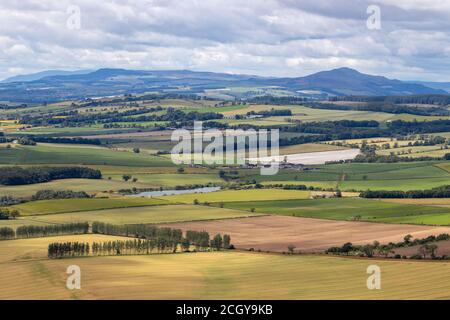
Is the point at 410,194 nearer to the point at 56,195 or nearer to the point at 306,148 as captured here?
the point at 56,195

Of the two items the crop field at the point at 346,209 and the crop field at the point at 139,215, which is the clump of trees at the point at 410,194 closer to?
the crop field at the point at 346,209

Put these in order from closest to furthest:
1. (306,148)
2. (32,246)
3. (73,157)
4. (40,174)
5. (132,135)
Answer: (32,246)
(40,174)
(73,157)
(306,148)
(132,135)

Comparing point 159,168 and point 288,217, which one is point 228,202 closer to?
point 288,217

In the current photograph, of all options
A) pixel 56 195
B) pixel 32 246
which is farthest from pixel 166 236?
pixel 56 195

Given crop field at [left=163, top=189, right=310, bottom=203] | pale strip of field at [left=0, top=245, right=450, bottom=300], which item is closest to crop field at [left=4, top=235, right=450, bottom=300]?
pale strip of field at [left=0, top=245, right=450, bottom=300]

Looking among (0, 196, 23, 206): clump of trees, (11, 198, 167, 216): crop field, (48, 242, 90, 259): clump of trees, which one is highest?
(48, 242, 90, 259): clump of trees

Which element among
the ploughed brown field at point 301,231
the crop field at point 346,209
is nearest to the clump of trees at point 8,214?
the ploughed brown field at point 301,231

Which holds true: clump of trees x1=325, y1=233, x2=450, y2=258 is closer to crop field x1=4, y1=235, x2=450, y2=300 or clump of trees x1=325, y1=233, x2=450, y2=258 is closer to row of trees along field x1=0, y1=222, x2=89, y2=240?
crop field x1=4, y1=235, x2=450, y2=300
